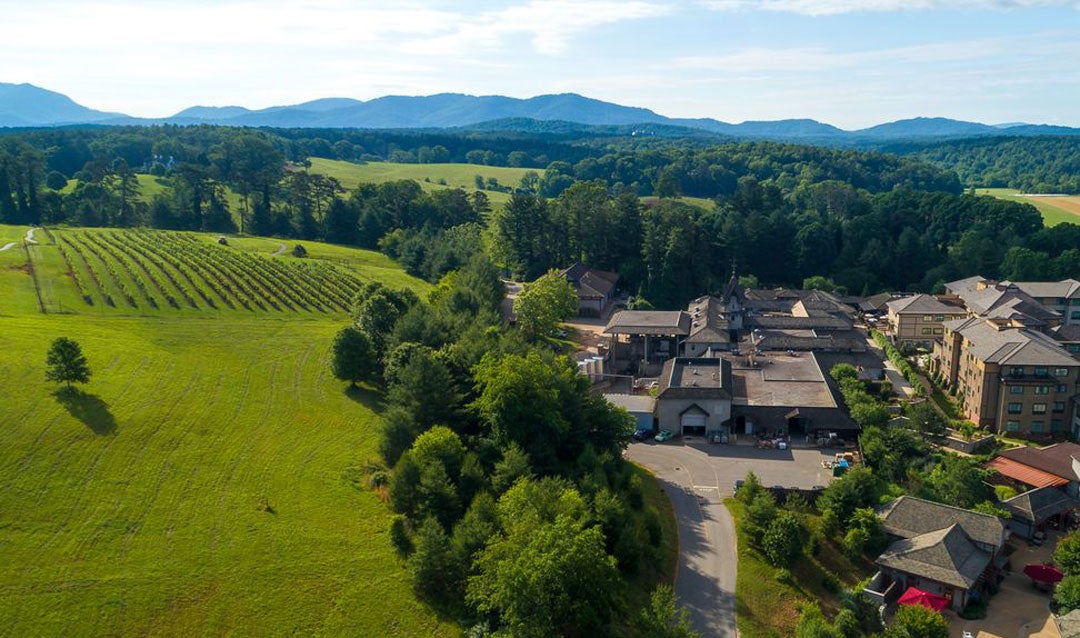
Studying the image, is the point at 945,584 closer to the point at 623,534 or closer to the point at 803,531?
the point at 803,531

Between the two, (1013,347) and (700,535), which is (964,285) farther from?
(700,535)

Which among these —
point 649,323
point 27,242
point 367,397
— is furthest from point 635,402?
point 27,242

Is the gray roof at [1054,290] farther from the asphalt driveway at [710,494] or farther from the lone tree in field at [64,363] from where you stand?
the lone tree in field at [64,363]

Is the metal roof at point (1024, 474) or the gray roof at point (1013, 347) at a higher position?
the gray roof at point (1013, 347)

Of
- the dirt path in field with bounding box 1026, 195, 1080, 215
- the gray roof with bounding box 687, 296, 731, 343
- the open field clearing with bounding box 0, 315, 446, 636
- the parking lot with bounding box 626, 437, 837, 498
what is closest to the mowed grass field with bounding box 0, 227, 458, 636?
the open field clearing with bounding box 0, 315, 446, 636

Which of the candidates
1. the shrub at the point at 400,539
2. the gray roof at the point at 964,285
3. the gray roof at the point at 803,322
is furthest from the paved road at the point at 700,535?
the gray roof at the point at 964,285

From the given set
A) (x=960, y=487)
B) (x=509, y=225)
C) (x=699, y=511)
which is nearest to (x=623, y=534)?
(x=699, y=511)
